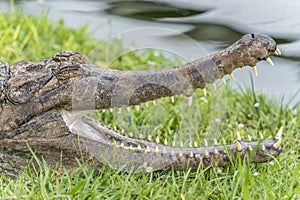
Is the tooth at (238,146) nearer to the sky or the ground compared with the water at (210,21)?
nearer to the ground

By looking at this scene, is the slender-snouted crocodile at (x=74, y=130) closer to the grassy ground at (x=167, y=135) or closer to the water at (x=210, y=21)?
the grassy ground at (x=167, y=135)

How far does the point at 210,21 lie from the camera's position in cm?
782

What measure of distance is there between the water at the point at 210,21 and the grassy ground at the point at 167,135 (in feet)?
1.48

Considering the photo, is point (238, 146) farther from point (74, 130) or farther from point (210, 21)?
point (210, 21)

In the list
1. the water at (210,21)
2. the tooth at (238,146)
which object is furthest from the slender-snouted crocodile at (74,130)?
the water at (210,21)

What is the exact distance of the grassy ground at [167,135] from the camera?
12.0 feet

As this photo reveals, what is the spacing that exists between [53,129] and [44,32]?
3087 mm

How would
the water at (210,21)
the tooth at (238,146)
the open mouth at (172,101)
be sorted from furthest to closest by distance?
the water at (210,21) < the tooth at (238,146) < the open mouth at (172,101)

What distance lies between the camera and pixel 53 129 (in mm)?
3912

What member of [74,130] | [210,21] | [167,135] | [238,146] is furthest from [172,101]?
[210,21]

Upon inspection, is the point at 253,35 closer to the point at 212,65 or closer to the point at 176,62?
the point at 212,65

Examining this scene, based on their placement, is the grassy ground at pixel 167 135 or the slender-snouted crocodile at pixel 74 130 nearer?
the grassy ground at pixel 167 135

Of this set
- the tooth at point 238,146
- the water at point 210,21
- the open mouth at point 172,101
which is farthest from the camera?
the water at point 210,21

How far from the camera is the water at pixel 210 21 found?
6.55 metres
